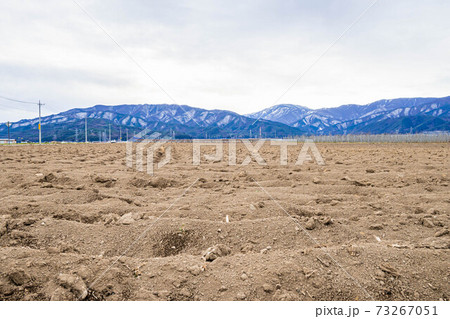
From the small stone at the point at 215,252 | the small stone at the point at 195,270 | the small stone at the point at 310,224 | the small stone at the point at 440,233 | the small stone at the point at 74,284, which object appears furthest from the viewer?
the small stone at the point at 310,224

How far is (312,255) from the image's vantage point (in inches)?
111

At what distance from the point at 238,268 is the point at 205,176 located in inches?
229

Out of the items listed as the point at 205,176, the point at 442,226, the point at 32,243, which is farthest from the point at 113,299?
the point at 205,176

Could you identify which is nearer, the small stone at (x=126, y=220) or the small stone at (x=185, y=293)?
the small stone at (x=185, y=293)

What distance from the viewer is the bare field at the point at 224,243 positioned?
2.38m

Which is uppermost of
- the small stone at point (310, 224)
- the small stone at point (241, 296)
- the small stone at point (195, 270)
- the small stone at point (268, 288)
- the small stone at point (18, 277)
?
the small stone at point (310, 224)

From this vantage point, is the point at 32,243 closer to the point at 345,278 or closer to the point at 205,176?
the point at 345,278

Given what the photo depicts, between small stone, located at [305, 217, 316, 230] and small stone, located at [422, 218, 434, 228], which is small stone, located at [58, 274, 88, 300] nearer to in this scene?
small stone, located at [305, 217, 316, 230]

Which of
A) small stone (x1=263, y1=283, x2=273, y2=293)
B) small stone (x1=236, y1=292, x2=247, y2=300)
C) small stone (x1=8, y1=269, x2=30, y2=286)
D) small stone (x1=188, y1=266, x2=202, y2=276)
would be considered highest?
small stone (x1=8, y1=269, x2=30, y2=286)

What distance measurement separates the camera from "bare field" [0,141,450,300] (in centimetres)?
238

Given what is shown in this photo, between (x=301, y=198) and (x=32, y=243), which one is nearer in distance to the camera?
(x=32, y=243)

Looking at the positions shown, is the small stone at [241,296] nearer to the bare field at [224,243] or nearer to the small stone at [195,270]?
the bare field at [224,243]

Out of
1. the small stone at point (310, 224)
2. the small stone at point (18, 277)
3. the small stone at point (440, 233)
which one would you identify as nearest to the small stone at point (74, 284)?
the small stone at point (18, 277)

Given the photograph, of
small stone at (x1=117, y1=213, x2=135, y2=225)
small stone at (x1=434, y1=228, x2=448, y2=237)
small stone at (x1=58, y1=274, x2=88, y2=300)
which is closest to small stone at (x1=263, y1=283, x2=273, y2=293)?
small stone at (x1=58, y1=274, x2=88, y2=300)
